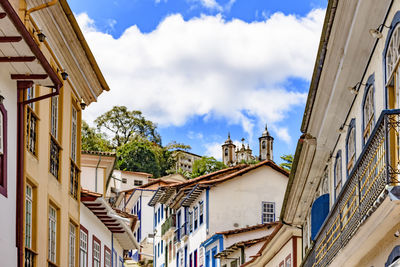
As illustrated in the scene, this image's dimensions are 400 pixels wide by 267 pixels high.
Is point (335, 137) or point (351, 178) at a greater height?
point (335, 137)

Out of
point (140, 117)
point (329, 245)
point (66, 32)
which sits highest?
point (140, 117)

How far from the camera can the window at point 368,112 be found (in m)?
13.3

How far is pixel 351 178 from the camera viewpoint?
11.8m

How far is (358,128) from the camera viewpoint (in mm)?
14562

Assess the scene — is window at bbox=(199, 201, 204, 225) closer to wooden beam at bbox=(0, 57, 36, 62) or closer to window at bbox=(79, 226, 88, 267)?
window at bbox=(79, 226, 88, 267)

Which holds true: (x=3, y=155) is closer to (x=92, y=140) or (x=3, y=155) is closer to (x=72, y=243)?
(x=72, y=243)

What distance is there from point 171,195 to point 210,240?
390 inches

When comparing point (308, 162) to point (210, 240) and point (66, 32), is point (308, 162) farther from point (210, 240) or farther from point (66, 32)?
point (210, 240)

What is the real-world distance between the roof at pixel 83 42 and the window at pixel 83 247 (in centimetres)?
341

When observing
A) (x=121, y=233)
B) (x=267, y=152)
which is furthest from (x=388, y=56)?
(x=267, y=152)

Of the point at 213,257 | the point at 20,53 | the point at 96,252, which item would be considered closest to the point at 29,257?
the point at 20,53

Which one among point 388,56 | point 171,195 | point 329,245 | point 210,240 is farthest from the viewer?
point 171,195

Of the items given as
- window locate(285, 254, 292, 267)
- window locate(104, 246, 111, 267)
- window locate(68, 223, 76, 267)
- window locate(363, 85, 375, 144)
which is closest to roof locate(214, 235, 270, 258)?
window locate(285, 254, 292, 267)

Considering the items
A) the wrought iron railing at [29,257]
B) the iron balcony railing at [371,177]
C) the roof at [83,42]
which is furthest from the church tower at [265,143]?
the iron balcony railing at [371,177]
